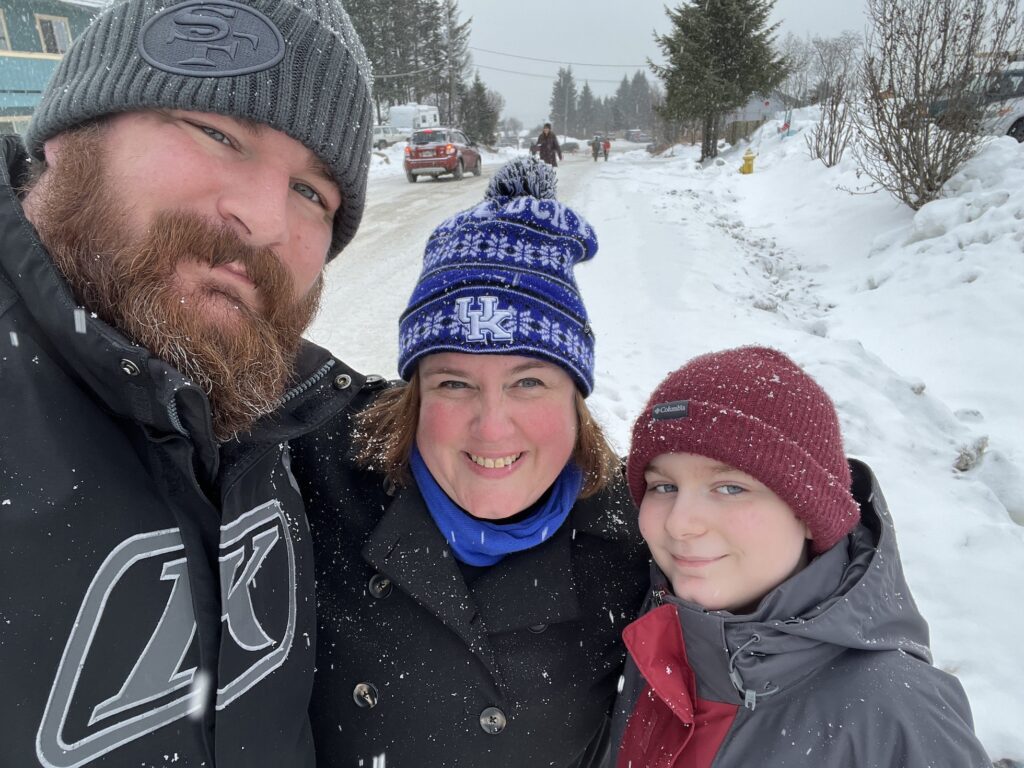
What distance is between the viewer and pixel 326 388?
1630 mm

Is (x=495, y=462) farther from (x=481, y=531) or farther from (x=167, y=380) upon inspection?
(x=167, y=380)

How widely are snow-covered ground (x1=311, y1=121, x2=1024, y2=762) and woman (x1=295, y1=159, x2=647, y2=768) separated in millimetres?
1780

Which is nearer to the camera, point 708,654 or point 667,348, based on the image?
point 708,654

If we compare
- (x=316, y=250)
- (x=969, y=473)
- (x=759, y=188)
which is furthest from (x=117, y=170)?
(x=759, y=188)

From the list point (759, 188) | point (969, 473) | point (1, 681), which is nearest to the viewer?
point (1, 681)

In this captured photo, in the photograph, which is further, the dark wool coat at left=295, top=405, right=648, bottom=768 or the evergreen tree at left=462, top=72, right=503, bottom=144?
the evergreen tree at left=462, top=72, right=503, bottom=144

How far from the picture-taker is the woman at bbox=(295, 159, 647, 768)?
5.14 ft

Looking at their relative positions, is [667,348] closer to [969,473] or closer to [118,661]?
[969,473]

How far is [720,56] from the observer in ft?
80.3

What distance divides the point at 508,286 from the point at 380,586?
2.81 feet

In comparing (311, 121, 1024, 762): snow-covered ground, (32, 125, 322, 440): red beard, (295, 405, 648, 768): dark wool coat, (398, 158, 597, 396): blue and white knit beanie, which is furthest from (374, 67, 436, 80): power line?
(295, 405, 648, 768): dark wool coat

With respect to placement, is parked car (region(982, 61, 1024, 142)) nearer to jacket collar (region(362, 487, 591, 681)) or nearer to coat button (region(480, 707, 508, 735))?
jacket collar (region(362, 487, 591, 681))

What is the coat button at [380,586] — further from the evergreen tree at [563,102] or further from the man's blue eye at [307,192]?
the evergreen tree at [563,102]

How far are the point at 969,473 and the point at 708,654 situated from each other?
11.0ft
